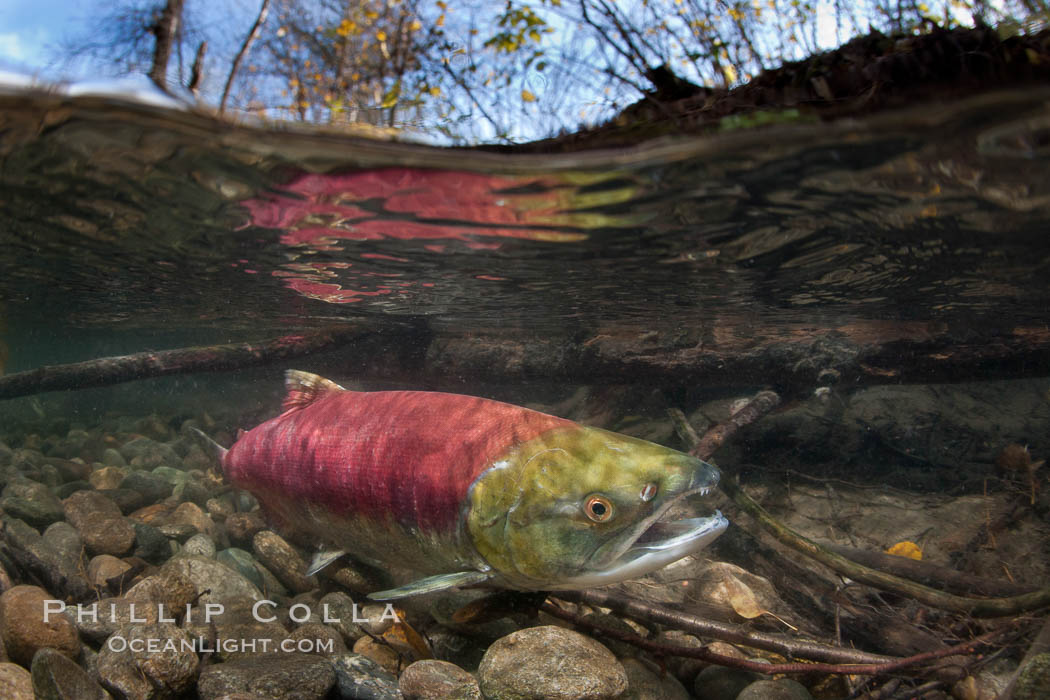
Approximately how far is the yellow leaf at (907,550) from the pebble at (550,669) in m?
4.19

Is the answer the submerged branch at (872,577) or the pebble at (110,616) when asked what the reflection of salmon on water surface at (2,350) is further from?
the submerged branch at (872,577)

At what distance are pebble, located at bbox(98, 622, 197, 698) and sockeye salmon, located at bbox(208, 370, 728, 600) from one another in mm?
1207

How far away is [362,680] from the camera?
320 centimetres

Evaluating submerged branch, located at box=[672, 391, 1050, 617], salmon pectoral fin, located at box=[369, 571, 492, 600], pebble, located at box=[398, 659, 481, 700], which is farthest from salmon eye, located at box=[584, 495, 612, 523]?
submerged branch, located at box=[672, 391, 1050, 617]

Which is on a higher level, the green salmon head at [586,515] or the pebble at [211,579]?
the green salmon head at [586,515]

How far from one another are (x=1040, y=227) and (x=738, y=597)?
5.62 meters

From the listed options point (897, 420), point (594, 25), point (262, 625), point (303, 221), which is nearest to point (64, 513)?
point (262, 625)

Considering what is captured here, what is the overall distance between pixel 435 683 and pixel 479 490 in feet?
3.83

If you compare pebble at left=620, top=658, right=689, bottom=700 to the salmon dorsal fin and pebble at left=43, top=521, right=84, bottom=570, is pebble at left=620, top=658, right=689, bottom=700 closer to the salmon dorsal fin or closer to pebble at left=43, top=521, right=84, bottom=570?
the salmon dorsal fin

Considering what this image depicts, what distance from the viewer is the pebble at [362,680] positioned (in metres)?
3.12

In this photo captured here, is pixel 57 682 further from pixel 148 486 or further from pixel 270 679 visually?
pixel 148 486

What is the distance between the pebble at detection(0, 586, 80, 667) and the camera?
132 inches

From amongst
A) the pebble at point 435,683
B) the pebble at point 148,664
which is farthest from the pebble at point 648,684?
the pebble at point 148,664

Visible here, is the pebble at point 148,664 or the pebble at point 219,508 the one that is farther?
the pebble at point 219,508
